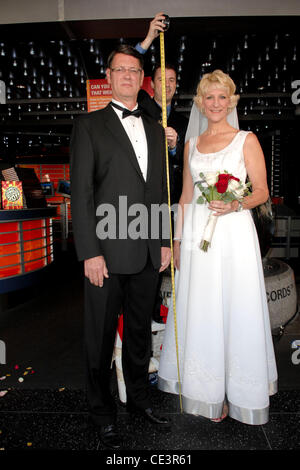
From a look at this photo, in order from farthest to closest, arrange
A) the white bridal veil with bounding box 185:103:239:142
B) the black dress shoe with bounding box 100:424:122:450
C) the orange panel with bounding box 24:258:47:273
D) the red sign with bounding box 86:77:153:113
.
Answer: the red sign with bounding box 86:77:153:113
the orange panel with bounding box 24:258:47:273
the white bridal veil with bounding box 185:103:239:142
the black dress shoe with bounding box 100:424:122:450

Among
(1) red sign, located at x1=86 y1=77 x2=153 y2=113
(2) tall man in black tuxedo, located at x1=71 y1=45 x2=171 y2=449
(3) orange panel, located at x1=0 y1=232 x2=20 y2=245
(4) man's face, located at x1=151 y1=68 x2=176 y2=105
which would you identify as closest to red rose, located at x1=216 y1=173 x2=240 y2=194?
(2) tall man in black tuxedo, located at x1=71 y1=45 x2=171 y2=449

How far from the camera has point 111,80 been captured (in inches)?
73.6

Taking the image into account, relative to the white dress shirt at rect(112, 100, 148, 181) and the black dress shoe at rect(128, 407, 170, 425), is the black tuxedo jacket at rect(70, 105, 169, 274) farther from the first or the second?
the black dress shoe at rect(128, 407, 170, 425)

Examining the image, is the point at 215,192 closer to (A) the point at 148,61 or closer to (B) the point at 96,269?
(B) the point at 96,269

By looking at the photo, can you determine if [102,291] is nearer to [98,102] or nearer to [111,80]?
[111,80]

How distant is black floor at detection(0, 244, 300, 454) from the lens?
6.21 feet

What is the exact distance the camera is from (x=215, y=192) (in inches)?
76.0

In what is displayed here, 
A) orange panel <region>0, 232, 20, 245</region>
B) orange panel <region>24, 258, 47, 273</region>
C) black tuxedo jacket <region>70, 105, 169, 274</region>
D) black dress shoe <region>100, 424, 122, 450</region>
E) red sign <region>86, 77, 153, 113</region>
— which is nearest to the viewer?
black tuxedo jacket <region>70, 105, 169, 274</region>

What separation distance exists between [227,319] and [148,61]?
6.98 metres

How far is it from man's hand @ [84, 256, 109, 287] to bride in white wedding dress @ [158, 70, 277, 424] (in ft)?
1.88

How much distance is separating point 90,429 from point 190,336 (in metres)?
0.79

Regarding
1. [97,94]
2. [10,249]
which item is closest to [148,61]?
[97,94]

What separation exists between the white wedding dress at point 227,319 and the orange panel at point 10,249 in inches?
133

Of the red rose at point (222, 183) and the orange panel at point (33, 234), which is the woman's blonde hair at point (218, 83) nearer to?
the red rose at point (222, 183)
